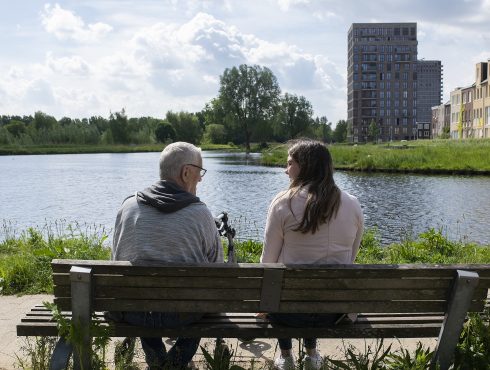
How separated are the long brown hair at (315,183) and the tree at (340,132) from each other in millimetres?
149872

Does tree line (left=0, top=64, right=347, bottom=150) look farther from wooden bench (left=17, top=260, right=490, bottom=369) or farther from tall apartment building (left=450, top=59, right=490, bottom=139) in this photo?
wooden bench (left=17, top=260, right=490, bottom=369)

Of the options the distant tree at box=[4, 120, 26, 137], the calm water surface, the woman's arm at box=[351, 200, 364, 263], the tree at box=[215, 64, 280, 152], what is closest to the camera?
the woman's arm at box=[351, 200, 364, 263]

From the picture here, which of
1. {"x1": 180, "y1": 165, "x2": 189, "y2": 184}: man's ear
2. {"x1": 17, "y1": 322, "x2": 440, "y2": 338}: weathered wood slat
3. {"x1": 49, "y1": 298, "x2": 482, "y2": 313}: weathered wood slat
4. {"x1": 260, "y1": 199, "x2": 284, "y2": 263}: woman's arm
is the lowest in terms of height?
{"x1": 17, "y1": 322, "x2": 440, "y2": 338}: weathered wood slat

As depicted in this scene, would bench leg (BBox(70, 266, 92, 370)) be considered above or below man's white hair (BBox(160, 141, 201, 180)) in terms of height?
below

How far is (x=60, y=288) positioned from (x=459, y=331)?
85.0 inches

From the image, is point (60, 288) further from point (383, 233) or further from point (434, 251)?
point (383, 233)

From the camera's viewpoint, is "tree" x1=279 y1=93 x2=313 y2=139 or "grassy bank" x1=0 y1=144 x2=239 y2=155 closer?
"grassy bank" x1=0 y1=144 x2=239 y2=155

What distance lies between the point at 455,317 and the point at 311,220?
0.93 m

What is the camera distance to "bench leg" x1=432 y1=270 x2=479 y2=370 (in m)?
3.26

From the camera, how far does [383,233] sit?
50.0ft

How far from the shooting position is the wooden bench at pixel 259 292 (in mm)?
3129

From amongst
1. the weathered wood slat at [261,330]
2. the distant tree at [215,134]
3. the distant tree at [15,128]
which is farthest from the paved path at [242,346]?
the distant tree at [15,128]

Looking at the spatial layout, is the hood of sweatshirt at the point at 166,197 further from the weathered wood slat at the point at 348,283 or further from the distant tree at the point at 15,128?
the distant tree at the point at 15,128

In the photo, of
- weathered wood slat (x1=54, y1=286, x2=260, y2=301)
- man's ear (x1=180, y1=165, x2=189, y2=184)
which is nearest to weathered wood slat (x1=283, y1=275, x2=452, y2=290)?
weathered wood slat (x1=54, y1=286, x2=260, y2=301)
